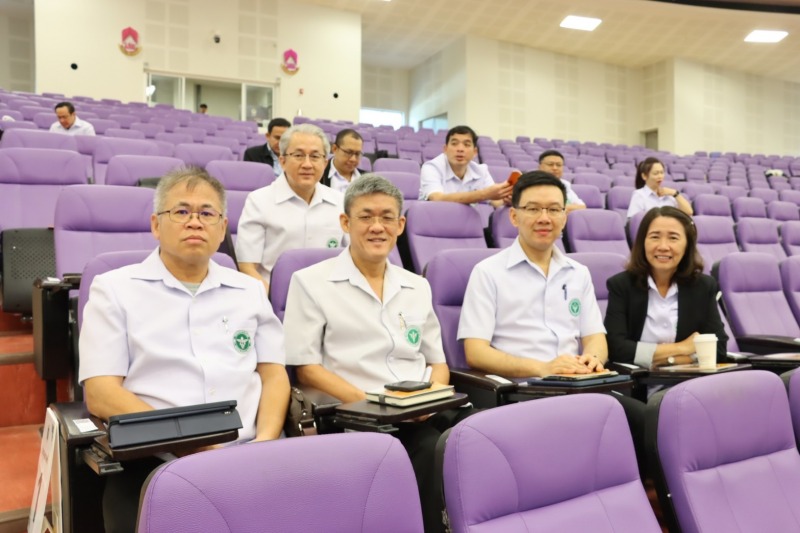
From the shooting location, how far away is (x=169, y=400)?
1.41m

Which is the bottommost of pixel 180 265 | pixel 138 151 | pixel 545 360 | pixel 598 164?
pixel 545 360

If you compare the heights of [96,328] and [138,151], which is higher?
[138,151]

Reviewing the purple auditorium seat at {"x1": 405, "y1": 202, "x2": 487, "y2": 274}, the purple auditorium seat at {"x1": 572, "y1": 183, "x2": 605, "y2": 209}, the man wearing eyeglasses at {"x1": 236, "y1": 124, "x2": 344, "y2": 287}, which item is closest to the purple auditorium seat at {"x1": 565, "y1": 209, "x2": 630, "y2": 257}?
the purple auditorium seat at {"x1": 405, "y1": 202, "x2": 487, "y2": 274}

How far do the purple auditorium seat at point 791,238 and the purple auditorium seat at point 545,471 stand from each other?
398 cm

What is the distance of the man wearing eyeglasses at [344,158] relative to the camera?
3.57 metres

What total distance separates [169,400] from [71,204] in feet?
4.16

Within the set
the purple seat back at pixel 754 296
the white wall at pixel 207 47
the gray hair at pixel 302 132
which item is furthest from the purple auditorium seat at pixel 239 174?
the white wall at pixel 207 47

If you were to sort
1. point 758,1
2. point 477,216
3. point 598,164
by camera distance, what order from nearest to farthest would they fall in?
point 477,216, point 598,164, point 758,1

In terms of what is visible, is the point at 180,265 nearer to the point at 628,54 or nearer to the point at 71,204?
the point at 71,204

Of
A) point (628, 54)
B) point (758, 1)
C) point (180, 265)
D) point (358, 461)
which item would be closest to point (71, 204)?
point (180, 265)

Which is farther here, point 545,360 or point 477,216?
point 477,216

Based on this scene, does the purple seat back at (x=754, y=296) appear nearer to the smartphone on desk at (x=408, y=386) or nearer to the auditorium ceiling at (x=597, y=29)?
the smartphone on desk at (x=408, y=386)

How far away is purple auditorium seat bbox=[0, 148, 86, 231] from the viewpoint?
3.11 meters

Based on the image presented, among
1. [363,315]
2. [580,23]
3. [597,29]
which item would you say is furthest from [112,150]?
[597,29]
